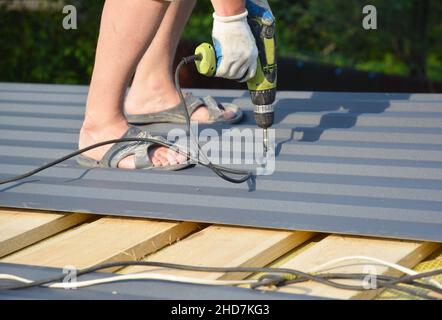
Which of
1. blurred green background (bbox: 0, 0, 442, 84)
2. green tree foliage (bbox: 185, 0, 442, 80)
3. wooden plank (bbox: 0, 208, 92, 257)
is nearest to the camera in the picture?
wooden plank (bbox: 0, 208, 92, 257)

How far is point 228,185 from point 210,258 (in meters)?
0.44

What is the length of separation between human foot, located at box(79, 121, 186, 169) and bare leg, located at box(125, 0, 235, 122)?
1.19 feet

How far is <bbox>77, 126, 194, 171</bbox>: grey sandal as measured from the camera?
2.77 meters

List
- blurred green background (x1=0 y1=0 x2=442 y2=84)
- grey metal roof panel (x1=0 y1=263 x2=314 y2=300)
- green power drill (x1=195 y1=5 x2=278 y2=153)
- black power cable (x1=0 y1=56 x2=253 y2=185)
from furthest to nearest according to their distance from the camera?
blurred green background (x1=0 y1=0 x2=442 y2=84), green power drill (x1=195 y1=5 x2=278 y2=153), black power cable (x1=0 y1=56 x2=253 y2=185), grey metal roof panel (x1=0 y1=263 x2=314 y2=300)

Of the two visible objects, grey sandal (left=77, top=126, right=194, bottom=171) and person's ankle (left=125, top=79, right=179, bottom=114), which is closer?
grey sandal (left=77, top=126, right=194, bottom=171)

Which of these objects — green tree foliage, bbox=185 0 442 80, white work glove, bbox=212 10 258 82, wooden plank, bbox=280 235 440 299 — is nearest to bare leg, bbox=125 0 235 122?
white work glove, bbox=212 10 258 82

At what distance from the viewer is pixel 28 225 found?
8.07ft

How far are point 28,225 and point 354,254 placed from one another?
2.93 ft

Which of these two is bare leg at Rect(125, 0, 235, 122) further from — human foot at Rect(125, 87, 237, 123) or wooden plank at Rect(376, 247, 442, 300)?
wooden plank at Rect(376, 247, 442, 300)

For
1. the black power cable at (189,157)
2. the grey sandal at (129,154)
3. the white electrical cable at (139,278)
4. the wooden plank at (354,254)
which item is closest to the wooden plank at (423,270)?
the wooden plank at (354,254)

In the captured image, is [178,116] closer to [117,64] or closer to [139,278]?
[117,64]

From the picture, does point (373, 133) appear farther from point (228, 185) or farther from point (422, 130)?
point (228, 185)

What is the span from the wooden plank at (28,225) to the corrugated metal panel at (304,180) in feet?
0.10
